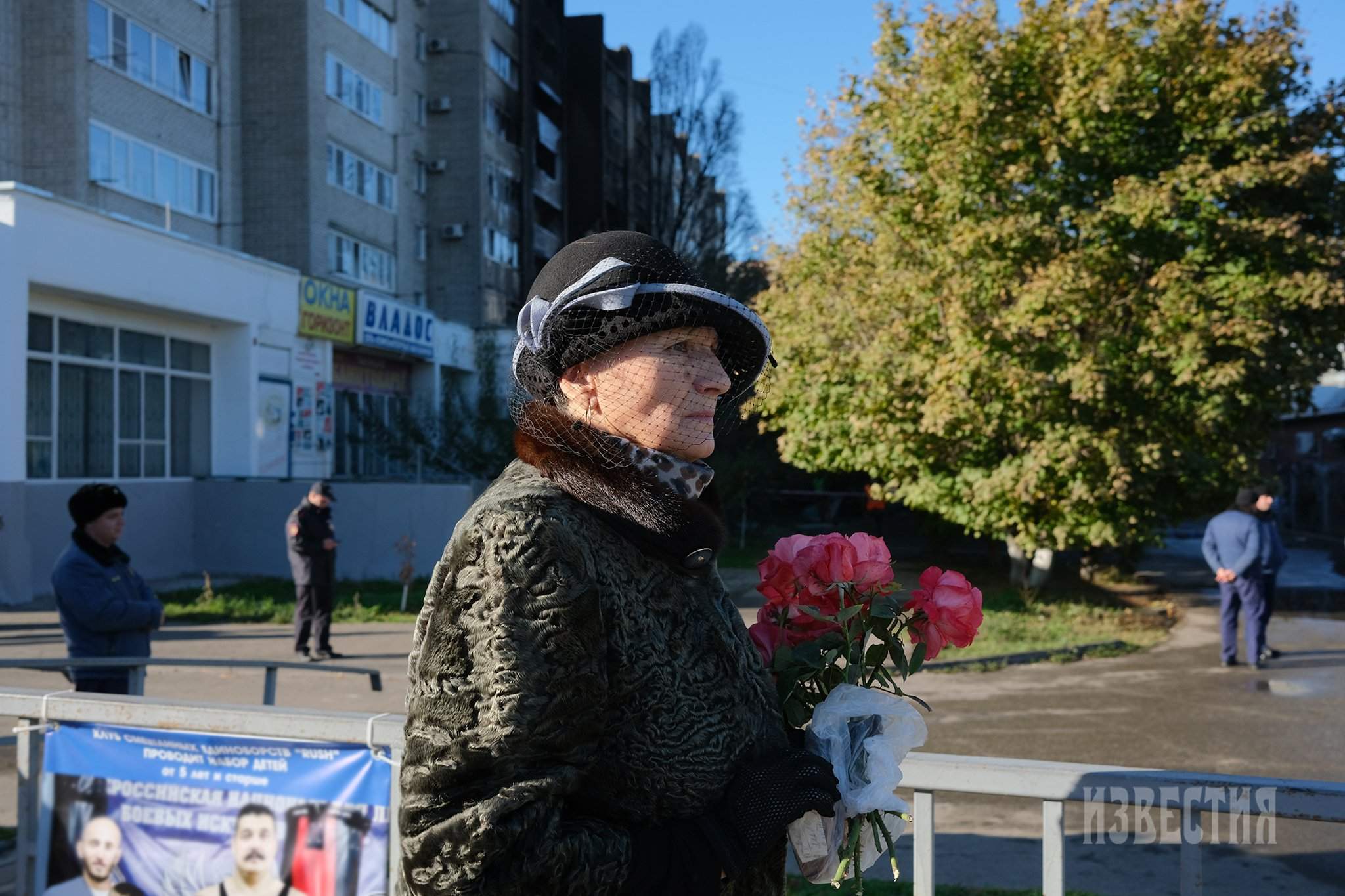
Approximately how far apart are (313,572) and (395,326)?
1590 cm

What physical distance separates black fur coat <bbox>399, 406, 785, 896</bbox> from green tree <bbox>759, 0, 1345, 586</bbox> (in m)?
12.2

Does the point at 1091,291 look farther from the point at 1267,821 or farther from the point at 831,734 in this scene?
the point at 831,734

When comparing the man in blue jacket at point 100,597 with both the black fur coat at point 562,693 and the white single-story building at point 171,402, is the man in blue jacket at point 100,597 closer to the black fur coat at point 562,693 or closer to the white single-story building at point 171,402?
the black fur coat at point 562,693

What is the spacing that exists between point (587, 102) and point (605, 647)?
4489cm

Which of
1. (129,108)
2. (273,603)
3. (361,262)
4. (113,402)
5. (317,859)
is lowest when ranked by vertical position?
(273,603)

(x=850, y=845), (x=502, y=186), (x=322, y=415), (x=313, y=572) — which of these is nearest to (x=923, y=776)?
(x=850, y=845)

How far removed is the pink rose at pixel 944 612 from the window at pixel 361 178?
87.4ft

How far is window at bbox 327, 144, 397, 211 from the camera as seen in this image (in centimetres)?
2702

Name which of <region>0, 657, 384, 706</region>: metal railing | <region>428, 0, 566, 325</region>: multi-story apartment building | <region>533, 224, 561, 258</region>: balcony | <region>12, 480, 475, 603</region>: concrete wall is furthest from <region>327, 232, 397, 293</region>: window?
<region>0, 657, 384, 706</region>: metal railing

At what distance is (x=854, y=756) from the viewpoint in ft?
5.88

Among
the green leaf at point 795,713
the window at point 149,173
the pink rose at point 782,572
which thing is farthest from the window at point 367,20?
the green leaf at point 795,713

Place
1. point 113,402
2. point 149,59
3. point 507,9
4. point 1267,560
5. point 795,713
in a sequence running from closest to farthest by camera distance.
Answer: point 795,713 → point 1267,560 → point 113,402 → point 149,59 → point 507,9

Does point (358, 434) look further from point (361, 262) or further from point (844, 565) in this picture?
point (844, 565)

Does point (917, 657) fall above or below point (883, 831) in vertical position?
above
